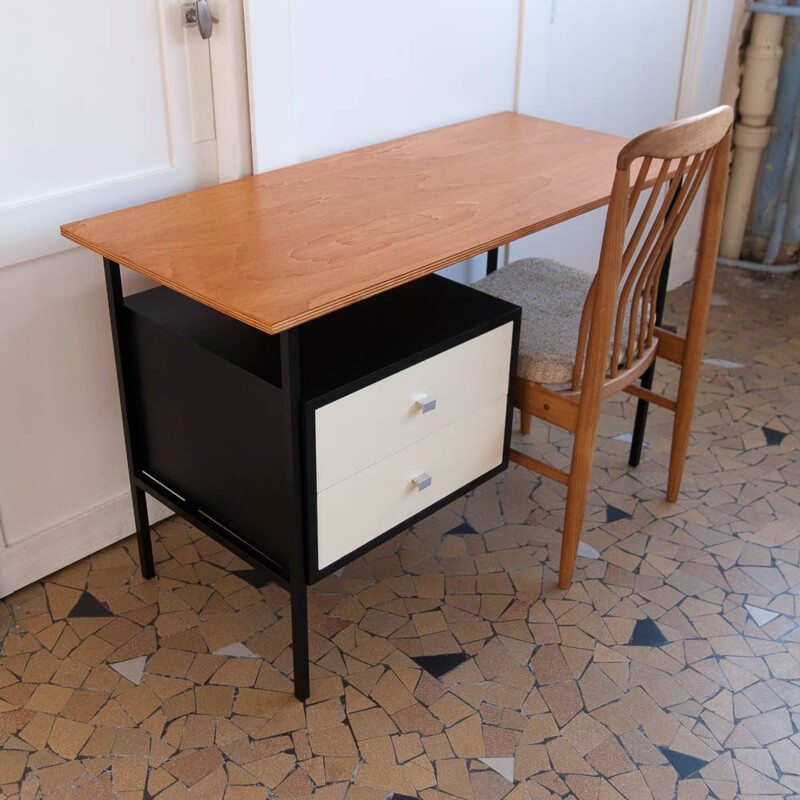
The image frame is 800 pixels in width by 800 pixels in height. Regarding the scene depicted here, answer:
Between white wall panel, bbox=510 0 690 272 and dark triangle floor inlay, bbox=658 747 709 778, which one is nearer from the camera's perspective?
dark triangle floor inlay, bbox=658 747 709 778

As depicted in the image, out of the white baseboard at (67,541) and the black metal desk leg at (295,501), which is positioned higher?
the black metal desk leg at (295,501)

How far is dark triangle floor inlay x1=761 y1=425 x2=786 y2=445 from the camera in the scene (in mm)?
2609

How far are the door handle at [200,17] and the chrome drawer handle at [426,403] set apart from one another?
2.58 feet

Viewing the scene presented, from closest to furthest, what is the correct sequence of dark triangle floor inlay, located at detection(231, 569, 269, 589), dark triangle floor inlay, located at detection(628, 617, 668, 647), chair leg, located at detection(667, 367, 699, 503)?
1. dark triangle floor inlay, located at detection(628, 617, 668, 647)
2. dark triangle floor inlay, located at detection(231, 569, 269, 589)
3. chair leg, located at detection(667, 367, 699, 503)

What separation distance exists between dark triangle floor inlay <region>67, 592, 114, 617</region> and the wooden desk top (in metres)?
0.75

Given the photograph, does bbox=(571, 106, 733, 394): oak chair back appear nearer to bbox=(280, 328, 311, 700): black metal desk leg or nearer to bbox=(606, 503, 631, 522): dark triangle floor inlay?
bbox=(606, 503, 631, 522): dark triangle floor inlay

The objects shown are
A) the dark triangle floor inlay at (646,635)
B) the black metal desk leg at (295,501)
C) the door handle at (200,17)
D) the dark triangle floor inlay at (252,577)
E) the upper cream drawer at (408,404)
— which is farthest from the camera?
the dark triangle floor inlay at (252,577)

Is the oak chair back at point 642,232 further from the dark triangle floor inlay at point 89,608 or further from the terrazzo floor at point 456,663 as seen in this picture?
the dark triangle floor inlay at point 89,608

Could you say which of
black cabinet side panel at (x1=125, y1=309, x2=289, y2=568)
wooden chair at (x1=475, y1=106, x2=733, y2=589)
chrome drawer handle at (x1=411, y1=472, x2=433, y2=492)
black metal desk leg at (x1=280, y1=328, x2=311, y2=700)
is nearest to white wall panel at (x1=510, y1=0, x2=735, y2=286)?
wooden chair at (x1=475, y1=106, x2=733, y2=589)

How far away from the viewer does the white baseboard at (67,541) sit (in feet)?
6.65

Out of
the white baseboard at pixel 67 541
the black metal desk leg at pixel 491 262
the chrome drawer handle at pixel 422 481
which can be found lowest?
the white baseboard at pixel 67 541

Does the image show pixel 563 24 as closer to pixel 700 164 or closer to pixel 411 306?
pixel 700 164

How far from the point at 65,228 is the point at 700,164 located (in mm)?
1134

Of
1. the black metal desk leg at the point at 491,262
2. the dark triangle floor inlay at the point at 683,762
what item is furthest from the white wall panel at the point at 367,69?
the dark triangle floor inlay at the point at 683,762
